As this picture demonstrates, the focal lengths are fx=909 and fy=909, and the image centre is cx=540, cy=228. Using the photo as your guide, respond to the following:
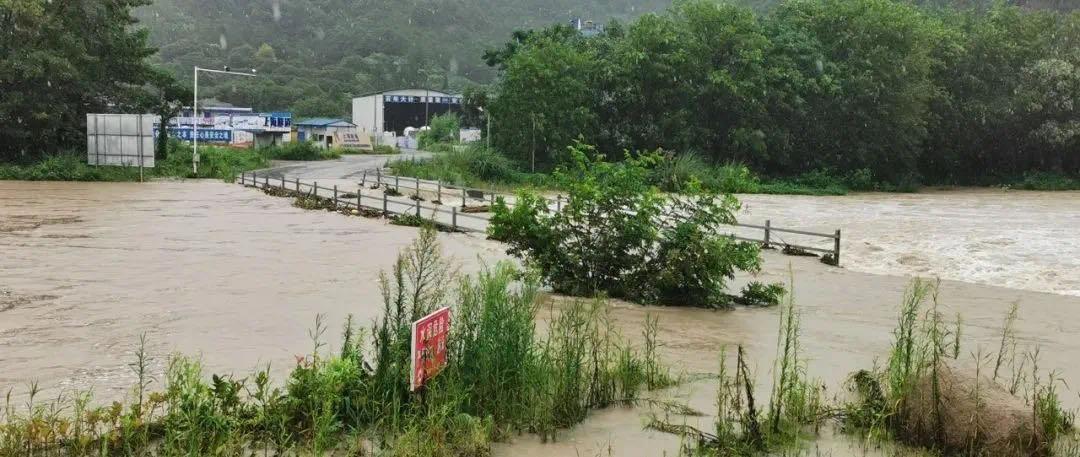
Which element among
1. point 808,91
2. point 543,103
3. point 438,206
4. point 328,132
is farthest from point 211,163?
point 808,91

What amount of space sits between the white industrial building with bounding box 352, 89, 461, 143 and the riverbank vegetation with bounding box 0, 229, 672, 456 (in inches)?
3296

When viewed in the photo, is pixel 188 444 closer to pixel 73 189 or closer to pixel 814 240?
pixel 814 240

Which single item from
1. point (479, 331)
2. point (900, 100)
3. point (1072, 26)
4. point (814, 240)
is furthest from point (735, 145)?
point (479, 331)

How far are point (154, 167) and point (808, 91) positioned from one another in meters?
34.4

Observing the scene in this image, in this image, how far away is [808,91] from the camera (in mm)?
48500

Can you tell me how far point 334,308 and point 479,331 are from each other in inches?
249

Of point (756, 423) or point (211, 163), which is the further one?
point (211, 163)

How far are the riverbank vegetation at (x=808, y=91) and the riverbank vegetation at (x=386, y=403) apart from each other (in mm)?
39336

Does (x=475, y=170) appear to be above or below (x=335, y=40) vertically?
below

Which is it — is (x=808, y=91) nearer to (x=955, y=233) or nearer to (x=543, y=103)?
(x=543, y=103)

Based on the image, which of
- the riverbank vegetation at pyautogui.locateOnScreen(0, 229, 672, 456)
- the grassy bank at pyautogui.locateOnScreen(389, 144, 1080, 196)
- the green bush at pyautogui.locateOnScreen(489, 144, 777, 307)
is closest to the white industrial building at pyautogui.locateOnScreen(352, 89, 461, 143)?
the grassy bank at pyautogui.locateOnScreen(389, 144, 1080, 196)

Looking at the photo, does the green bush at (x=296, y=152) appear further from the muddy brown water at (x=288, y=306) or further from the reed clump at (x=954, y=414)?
the reed clump at (x=954, y=414)

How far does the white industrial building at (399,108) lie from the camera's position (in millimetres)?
91500

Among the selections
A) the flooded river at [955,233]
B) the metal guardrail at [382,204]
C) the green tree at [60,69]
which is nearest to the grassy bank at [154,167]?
the green tree at [60,69]
